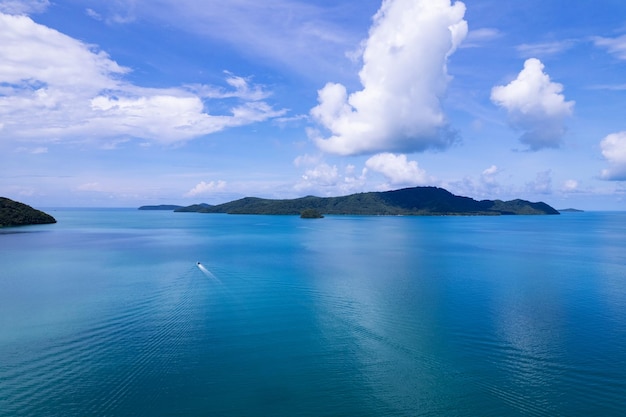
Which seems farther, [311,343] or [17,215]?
[17,215]

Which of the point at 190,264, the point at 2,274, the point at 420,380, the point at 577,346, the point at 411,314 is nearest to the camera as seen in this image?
the point at 420,380

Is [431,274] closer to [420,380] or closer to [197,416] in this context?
[420,380]

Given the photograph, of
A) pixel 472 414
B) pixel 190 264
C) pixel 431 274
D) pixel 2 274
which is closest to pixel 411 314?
pixel 472 414

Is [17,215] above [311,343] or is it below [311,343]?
above

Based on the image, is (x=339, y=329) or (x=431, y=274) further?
(x=431, y=274)

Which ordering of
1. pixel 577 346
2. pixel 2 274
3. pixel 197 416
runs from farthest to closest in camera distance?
pixel 2 274 < pixel 577 346 < pixel 197 416
